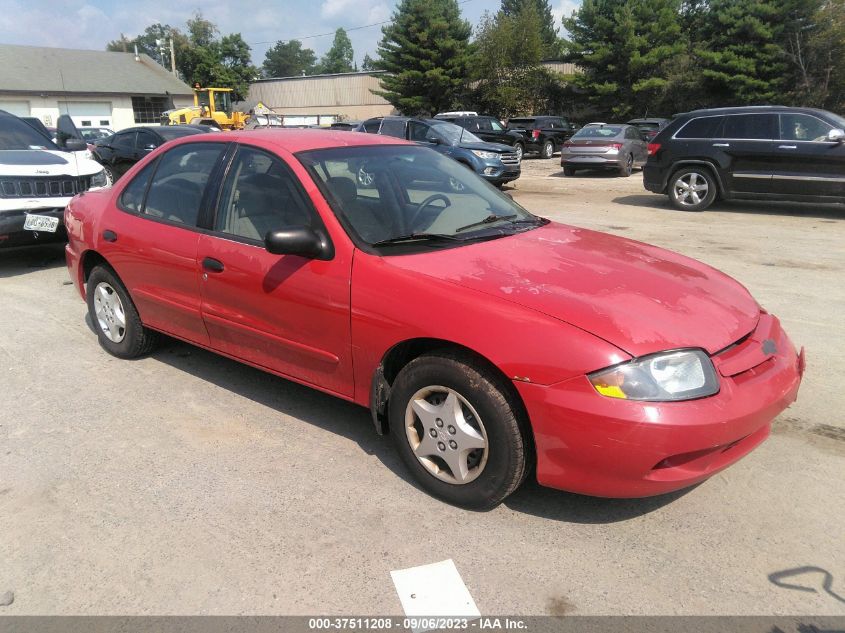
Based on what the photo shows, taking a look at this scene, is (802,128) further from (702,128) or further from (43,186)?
(43,186)

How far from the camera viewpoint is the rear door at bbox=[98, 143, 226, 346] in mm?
4078

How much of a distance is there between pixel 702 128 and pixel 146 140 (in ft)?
38.8

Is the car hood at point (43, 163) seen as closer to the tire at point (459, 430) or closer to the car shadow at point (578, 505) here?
the tire at point (459, 430)

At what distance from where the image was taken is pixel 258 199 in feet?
12.4

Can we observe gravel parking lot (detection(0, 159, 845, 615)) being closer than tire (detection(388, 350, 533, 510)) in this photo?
Yes

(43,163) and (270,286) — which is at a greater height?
(43,163)

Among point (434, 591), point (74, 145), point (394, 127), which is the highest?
point (394, 127)

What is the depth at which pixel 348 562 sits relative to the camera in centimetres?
272

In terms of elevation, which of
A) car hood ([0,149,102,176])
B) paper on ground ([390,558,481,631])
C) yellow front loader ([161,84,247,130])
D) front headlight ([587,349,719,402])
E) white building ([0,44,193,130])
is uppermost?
white building ([0,44,193,130])

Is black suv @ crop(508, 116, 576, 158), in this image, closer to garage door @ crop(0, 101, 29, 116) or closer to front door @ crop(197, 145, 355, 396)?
front door @ crop(197, 145, 355, 396)

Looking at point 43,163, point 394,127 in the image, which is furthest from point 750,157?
point 43,163

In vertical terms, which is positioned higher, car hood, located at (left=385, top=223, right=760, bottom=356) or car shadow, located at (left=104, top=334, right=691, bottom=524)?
car hood, located at (left=385, top=223, right=760, bottom=356)

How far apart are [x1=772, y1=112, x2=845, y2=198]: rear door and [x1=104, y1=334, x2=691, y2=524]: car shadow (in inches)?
366

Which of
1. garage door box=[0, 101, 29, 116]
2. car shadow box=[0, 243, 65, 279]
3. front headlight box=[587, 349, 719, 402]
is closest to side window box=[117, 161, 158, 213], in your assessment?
front headlight box=[587, 349, 719, 402]
